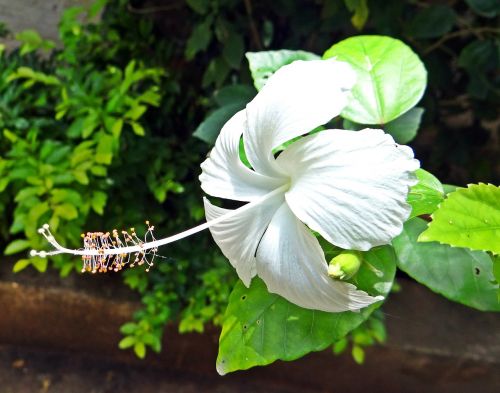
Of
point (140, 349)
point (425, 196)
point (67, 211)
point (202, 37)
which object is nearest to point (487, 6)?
point (202, 37)

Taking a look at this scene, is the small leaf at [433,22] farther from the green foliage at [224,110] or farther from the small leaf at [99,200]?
the small leaf at [99,200]

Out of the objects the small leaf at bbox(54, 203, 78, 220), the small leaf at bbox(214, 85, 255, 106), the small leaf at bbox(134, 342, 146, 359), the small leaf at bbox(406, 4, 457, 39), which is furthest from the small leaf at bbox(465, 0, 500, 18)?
the small leaf at bbox(134, 342, 146, 359)

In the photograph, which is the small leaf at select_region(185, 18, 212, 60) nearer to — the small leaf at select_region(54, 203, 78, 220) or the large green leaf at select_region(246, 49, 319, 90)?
the small leaf at select_region(54, 203, 78, 220)

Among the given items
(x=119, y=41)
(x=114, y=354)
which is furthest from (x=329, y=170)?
(x=114, y=354)

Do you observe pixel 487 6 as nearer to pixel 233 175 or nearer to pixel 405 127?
pixel 405 127

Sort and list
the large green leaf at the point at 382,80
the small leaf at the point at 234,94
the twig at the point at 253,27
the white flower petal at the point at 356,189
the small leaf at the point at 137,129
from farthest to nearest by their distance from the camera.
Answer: the twig at the point at 253,27 < the small leaf at the point at 137,129 < the small leaf at the point at 234,94 < the large green leaf at the point at 382,80 < the white flower petal at the point at 356,189

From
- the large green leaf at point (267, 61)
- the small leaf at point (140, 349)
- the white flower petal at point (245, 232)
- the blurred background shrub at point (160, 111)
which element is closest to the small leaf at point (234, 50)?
the blurred background shrub at point (160, 111)
